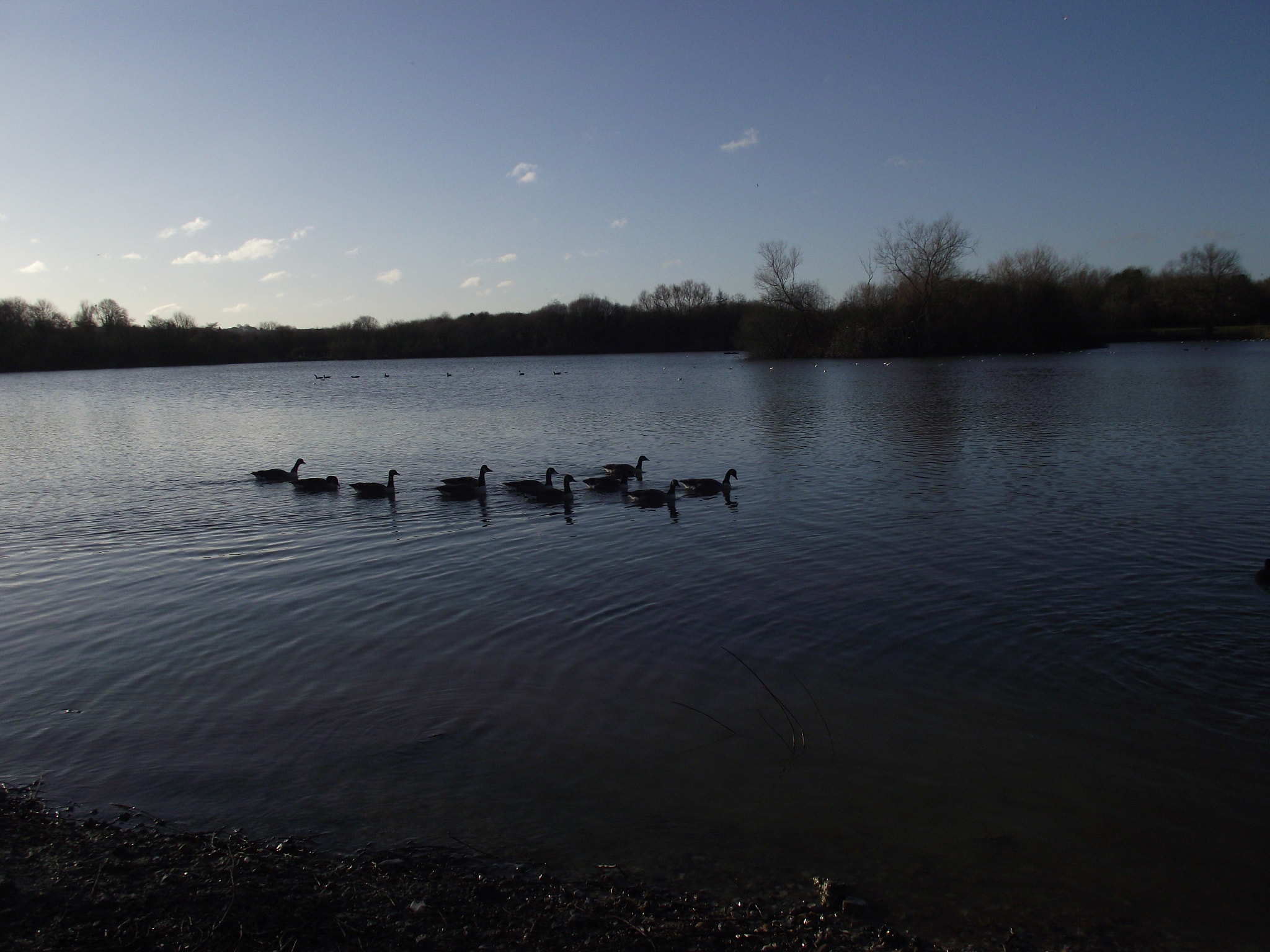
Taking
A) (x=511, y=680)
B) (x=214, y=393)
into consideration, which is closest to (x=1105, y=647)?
(x=511, y=680)

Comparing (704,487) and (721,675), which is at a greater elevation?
(704,487)

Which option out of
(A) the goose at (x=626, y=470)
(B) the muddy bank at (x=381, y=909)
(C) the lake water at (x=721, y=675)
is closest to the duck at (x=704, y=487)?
(C) the lake water at (x=721, y=675)

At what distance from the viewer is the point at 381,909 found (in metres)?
3.34

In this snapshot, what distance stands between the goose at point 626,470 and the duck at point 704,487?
64.8 inches

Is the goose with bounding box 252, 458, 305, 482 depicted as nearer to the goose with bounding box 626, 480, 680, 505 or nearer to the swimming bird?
the swimming bird

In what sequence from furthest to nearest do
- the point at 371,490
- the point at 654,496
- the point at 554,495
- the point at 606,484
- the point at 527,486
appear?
1. the point at 606,484
2. the point at 371,490
3. the point at 527,486
4. the point at 554,495
5. the point at 654,496

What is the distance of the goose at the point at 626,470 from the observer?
49.9 ft

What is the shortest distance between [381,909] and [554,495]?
1030 centimetres

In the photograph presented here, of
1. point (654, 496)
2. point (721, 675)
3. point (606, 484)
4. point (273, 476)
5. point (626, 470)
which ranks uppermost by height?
point (273, 476)

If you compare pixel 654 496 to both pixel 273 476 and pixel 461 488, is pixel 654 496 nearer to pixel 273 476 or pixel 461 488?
pixel 461 488

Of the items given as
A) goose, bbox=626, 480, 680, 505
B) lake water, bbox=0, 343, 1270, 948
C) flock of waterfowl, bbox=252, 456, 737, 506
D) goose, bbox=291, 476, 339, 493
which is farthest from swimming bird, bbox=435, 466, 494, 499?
goose, bbox=626, 480, 680, 505

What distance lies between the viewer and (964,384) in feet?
112

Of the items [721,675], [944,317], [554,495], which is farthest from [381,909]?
[944,317]

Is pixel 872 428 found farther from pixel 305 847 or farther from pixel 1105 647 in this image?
pixel 305 847
